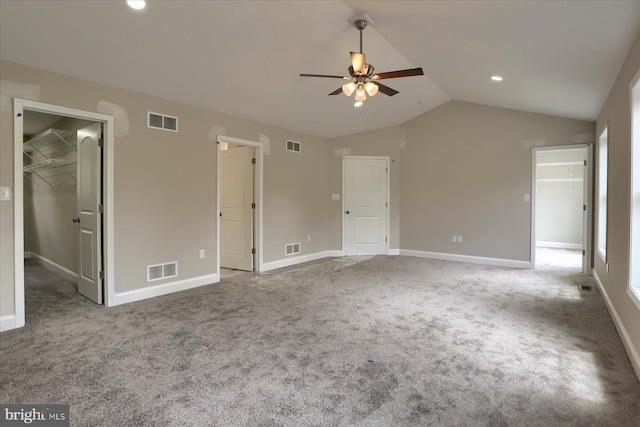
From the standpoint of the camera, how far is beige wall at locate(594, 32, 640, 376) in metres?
2.57

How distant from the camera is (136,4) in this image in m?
2.64

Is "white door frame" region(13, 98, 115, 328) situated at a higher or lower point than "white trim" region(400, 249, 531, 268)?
higher

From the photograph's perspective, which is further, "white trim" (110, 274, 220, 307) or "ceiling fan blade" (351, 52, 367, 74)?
"white trim" (110, 274, 220, 307)

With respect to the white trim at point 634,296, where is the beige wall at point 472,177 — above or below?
above

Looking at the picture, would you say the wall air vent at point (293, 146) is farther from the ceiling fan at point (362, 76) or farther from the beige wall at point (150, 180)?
the ceiling fan at point (362, 76)

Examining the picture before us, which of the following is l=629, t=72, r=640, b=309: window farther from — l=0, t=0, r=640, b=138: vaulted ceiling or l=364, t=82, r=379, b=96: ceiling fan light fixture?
l=364, t=82, r=379, b=96: ceiling fan light fixture

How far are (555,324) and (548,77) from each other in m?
2.69

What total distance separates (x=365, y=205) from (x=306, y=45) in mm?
4023

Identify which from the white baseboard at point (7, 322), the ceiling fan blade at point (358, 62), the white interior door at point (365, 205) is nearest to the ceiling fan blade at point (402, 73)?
the ceiling fan blade at point (358, 62)

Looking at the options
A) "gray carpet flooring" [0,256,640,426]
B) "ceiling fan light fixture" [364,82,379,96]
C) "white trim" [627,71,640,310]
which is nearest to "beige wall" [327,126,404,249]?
"gray carpet flooring" [0,256,640,426]

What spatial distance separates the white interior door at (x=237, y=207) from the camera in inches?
219

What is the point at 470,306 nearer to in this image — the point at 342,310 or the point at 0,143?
the point at 342,310

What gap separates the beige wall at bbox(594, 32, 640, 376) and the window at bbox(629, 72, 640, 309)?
87mm

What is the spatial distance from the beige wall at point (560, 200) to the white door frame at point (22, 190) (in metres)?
8.82
